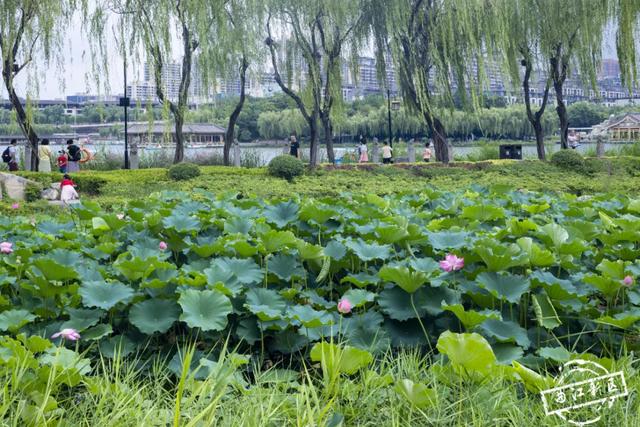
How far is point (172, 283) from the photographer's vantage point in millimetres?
2387

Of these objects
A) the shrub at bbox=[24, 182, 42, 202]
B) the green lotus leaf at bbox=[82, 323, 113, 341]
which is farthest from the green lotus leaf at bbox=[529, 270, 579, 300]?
the shrub at bbox=[24, 182, 42, 202]

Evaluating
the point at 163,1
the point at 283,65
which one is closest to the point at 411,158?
the point at 283,65

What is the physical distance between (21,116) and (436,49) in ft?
34.2

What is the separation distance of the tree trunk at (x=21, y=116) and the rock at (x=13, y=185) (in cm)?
369

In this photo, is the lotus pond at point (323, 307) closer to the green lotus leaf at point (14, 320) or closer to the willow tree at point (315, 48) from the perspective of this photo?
the green lotus leaf at point (14, 320)

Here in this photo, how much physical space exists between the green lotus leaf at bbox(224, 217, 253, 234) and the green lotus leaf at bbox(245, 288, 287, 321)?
0.81 m

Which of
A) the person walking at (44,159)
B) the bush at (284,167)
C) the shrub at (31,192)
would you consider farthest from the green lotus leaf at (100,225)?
the person walking at (44,159)

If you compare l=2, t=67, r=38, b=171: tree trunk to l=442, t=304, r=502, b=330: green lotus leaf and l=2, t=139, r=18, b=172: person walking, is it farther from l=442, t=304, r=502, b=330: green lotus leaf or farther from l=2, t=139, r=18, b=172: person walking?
l=442, t=304, r=502, b=330: green lotus leaf

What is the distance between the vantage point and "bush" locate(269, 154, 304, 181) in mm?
14617

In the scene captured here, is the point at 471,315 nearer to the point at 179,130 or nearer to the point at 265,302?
the point at 265,302

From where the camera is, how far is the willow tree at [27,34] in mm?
14453

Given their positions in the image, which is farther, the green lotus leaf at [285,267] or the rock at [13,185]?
the rock at [13,185]

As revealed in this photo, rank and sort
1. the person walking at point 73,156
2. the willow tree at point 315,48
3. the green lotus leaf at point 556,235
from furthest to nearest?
the willow tree at point 315,48 < the person walking at point 73,156 < the green lotus leaf at point 556,235

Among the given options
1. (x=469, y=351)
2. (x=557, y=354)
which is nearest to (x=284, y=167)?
(x=557, y=354)
